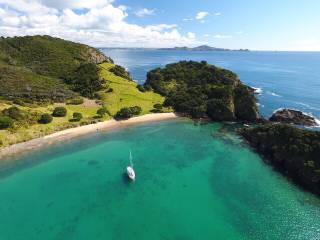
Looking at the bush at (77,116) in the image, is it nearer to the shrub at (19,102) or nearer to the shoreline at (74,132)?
the shoreline at (74,132)

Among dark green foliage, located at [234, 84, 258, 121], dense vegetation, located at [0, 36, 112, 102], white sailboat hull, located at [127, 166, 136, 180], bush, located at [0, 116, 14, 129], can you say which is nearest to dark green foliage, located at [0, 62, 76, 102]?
dense vegetation, located at [0, 36, 112, 102]

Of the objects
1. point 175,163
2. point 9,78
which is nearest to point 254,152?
point 175,163

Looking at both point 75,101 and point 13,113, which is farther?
point 75,101

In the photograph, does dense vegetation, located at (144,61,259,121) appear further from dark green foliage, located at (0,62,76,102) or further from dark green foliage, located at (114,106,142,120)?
dark green foliage, located at (0,62,76,102)

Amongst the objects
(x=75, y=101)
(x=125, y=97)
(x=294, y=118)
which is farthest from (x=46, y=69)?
(x=294, y=118)

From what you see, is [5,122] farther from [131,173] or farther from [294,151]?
[294,151]

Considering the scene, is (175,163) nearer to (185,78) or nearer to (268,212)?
(268,212)

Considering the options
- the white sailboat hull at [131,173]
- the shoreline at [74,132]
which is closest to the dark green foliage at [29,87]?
the shoreline at [74,132]
